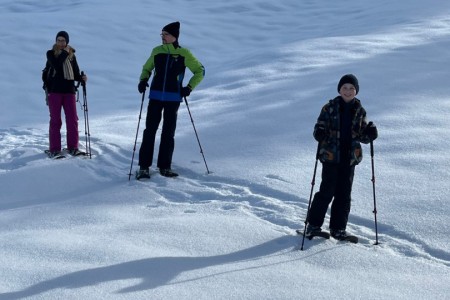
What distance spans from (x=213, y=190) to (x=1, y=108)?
7.34 m

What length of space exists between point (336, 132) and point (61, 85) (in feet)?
14.8

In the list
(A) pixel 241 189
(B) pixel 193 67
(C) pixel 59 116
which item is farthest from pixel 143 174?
(C) pixel 59 116

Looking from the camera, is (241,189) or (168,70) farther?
(168,70)

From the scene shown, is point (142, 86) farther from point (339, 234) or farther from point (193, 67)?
point (339, 234)

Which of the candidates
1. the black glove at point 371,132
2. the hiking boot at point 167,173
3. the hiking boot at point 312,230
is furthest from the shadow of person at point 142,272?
the hiking boot at point 167,173

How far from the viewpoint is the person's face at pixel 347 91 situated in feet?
18.4

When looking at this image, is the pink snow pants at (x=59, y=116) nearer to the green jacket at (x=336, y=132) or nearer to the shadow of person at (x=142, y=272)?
the shadow of person at (x=142, y=272)

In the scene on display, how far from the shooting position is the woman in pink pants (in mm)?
8547

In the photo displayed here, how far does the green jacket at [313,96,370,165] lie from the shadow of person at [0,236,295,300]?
1.02m

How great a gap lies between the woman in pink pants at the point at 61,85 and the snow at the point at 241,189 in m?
0.44

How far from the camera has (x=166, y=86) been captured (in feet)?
25.0

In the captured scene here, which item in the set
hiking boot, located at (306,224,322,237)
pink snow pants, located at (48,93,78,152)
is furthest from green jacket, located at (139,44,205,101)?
hiking boot, located at (306,224,322,237)

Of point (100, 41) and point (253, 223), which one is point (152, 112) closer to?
point (253, 223)

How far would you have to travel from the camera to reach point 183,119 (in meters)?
10.9
